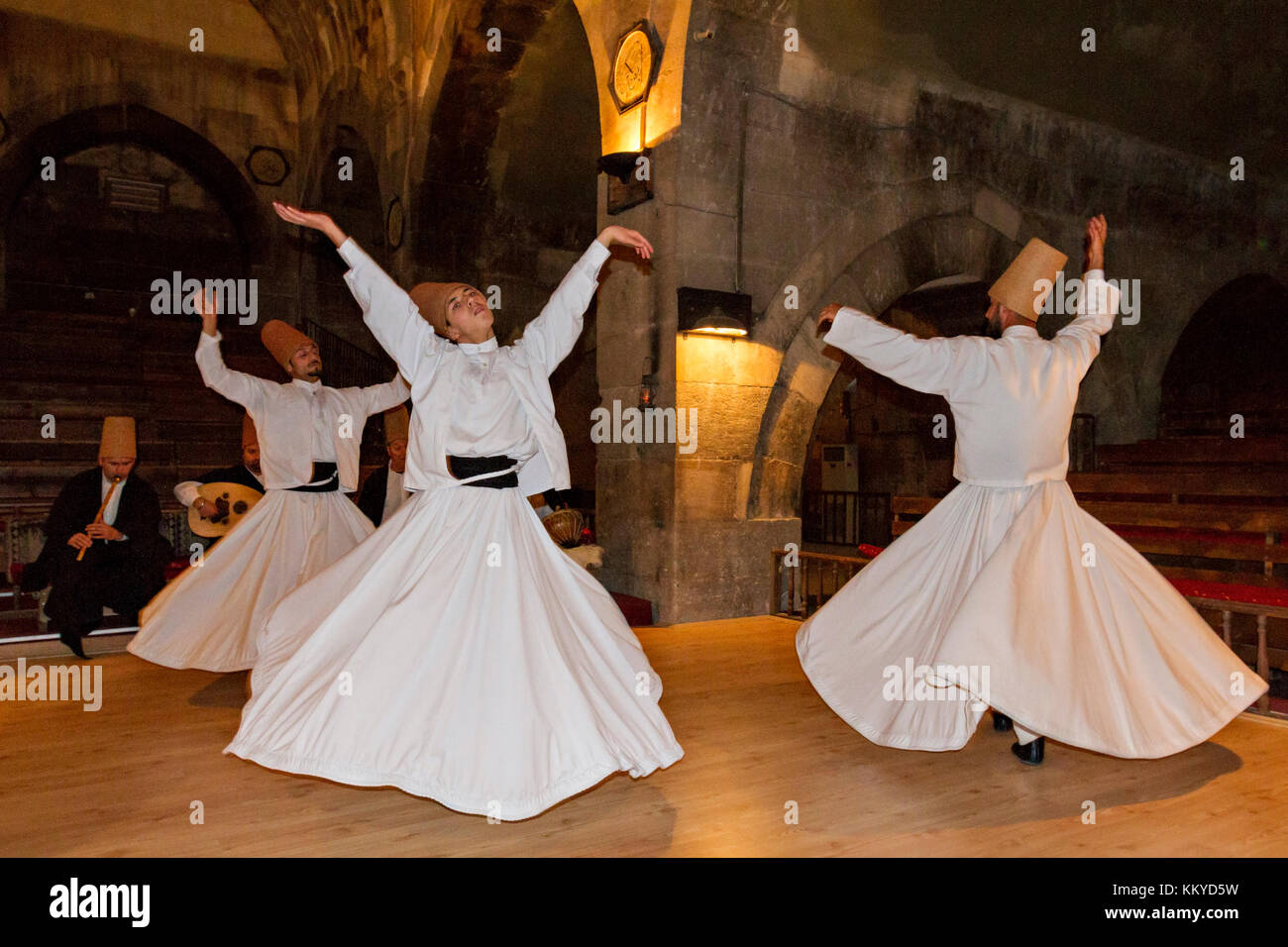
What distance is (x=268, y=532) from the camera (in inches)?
187

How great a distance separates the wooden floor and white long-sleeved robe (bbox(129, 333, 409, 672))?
416 mm

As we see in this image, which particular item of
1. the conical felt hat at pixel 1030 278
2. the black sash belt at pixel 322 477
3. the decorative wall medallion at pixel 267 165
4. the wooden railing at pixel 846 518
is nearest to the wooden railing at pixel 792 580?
the conical felt hat at pixel 1030 278

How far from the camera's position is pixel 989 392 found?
3514 millimetres

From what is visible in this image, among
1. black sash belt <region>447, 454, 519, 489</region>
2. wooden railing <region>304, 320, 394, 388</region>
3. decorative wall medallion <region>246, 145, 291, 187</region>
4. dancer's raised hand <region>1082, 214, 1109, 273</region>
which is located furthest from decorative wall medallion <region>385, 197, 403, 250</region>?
dancer's raised hand <region>1082, 214, 1109, 273</region>

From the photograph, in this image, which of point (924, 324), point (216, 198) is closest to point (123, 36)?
point (216, 198)

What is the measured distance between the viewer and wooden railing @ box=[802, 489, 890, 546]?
47.5 ft

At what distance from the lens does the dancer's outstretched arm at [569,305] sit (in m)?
3.29

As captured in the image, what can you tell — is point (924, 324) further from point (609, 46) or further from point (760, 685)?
point (760, 685)

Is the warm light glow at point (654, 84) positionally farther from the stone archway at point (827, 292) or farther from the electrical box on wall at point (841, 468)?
the electrical box on wall at point (841, 468)

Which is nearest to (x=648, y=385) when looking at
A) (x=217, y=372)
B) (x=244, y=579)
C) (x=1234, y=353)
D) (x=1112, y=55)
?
(x=217, y=372)

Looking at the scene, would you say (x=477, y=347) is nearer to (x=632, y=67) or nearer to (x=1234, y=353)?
(x=632, y=67)

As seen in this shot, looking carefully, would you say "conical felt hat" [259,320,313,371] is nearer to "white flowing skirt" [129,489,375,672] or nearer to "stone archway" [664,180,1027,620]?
"white flowing skirt" [129,489,375,672]

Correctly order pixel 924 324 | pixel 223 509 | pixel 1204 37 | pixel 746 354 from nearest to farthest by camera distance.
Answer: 1. pixel 223 509
2. pixel 746 354
3. pixel 1204 37
4. pixel 924 324

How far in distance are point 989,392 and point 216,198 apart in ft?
43.6
